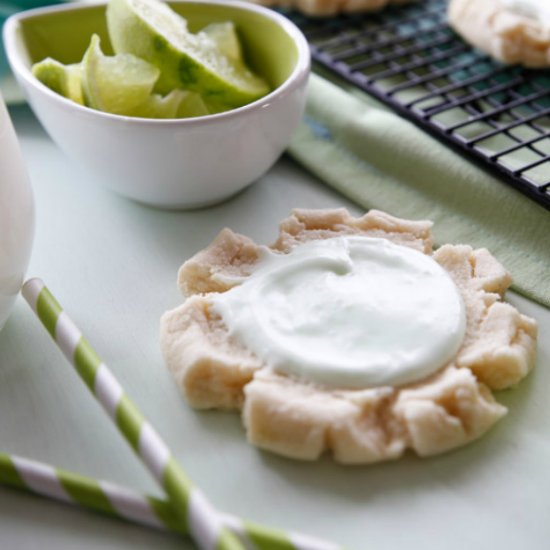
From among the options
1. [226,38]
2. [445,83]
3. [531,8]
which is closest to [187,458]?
[226,38]

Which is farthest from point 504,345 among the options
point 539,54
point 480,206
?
point 539,54

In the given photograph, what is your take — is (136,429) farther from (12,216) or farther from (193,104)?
(193,104)

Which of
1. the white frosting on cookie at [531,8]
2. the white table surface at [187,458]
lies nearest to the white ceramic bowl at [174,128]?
the white table surface at [187,458]

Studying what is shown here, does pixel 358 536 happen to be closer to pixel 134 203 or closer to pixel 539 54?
pixel 134 203

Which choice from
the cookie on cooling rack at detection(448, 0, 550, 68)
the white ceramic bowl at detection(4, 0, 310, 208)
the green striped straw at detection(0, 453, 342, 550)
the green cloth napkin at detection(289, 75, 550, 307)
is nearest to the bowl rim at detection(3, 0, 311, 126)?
the white ceramic bowl at detection(4, 0, 310, 208)

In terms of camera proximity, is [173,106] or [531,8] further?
[531,8]

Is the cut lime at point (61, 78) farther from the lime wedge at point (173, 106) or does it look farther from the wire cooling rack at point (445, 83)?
the wire cooling rack at point (445, 83)
